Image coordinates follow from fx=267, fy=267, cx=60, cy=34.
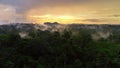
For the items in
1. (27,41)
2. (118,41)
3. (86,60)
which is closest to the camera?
(86,60)

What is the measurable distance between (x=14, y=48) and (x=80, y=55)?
6.30 meters

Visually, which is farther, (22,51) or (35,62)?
(22,51)

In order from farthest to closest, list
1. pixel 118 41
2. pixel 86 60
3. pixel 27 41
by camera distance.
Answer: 1. pixel 118 41
2. pixel 27 41
3. pixel 86 60

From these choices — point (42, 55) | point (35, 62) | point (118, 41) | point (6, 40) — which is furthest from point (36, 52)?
point (118, 41)

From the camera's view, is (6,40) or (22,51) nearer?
(22,51)

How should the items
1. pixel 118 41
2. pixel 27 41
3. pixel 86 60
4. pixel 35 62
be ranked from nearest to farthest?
1. pixel 35 62
2. pixel 86 60
3. pixel 27 41
4. pixel 118 41

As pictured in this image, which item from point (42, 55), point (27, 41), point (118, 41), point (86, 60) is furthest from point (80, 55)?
point (118, 41)

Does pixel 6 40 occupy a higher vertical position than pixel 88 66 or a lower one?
higher

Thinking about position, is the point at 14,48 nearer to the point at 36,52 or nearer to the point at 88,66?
the point at 36,52

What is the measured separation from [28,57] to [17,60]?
118cm

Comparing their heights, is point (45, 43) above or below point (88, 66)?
above

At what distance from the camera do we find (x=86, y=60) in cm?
2442

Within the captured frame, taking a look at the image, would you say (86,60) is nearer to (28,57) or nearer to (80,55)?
(80,55)

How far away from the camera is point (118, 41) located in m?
36.8
